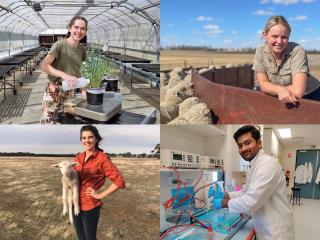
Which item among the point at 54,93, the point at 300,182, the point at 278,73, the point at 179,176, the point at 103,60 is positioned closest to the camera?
the point at 278,73

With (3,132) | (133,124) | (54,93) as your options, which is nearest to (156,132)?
(133,124)

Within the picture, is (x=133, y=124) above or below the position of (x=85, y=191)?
above

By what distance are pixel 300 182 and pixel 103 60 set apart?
159 centimetres

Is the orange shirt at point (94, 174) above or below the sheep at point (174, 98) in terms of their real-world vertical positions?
below

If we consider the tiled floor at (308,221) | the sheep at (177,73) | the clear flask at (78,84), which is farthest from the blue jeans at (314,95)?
the tiled floor at (308,221)

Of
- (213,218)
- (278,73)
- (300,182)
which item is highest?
(278,73)

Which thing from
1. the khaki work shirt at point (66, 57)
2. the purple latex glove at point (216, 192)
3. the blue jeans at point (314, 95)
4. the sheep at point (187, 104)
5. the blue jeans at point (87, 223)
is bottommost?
the blue jeans at point (87, 223)

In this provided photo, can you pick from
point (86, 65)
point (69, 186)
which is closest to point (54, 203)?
point (69, 186)

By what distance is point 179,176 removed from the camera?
7.88ft

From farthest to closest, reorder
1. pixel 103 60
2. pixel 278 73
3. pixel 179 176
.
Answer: pixel 179 176, pixel 103 60, pixel 278 73

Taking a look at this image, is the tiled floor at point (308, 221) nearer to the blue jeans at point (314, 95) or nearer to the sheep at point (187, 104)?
the blue jeans at point (314, 95)

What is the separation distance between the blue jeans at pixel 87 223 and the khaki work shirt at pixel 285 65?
4.42 ft

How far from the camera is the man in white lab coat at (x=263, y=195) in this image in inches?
76.7

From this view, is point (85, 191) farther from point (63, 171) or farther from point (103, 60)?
point (103, 60)
